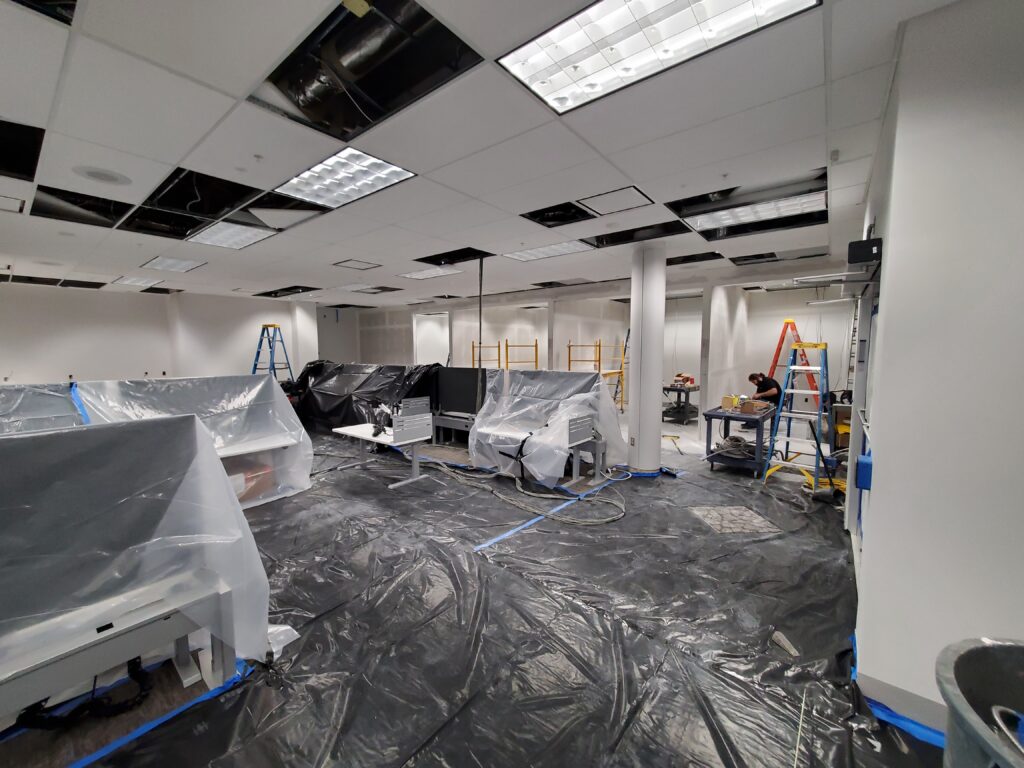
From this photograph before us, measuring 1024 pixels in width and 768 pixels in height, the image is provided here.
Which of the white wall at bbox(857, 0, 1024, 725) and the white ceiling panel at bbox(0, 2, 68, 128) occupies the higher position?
the white ceiling panel at bbox(0, 2, 68, 128)

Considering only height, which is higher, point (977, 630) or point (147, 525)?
point (147, 525)

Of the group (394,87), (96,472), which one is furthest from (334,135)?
(96,472)

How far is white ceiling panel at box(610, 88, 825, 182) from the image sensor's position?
70.8 inches

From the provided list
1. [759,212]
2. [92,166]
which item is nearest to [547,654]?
[759,212]

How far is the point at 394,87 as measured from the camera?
168cm

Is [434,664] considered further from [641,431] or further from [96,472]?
[641,431]

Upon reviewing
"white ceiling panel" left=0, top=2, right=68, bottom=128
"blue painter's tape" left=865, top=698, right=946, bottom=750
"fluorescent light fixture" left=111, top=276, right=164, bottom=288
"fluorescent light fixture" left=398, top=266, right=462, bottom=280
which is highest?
"fluorescent light fixture" left=398, top=266, right=462, bottom=280

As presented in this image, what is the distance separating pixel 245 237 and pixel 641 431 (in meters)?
4.39

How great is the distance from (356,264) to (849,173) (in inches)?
189

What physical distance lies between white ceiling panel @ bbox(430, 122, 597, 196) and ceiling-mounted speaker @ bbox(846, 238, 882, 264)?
1.34 meters

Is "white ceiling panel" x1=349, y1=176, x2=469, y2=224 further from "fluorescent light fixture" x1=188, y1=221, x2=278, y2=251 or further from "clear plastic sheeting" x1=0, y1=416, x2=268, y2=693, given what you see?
"clear plastic sheeting" x1=0, y1=416, x2=268, y2=693

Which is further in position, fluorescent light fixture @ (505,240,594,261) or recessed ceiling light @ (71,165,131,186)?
fluorescent light fixture @ (505,240,594,261)

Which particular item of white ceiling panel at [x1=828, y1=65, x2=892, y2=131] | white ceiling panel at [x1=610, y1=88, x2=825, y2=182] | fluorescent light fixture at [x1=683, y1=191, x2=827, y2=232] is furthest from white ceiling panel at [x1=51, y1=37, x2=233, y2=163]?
fluorescent light fixture at [x1=683, y1=191, x2=827, y2=232]

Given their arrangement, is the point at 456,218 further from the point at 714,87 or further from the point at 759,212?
the point at 759,212
